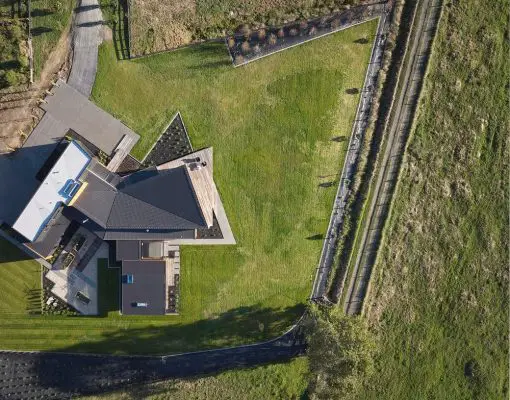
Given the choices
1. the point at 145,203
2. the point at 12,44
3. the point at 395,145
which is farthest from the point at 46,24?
the point at 395,145

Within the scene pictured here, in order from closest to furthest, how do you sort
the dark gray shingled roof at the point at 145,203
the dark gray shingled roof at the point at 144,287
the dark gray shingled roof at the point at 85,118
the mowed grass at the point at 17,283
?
the dark gray shingled roof at the point at 145,203 → the dark gray shingled roof at the point at 144,287 → the dark gray shingled roof at the point at 85,118 → the mowed grass at the point at 17,283

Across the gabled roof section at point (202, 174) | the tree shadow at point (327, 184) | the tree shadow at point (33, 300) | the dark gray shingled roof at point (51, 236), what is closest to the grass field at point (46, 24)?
the dark gray shingled roof at point (51, 236)

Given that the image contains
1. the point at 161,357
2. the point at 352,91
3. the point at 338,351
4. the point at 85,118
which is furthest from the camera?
the point at 161,357

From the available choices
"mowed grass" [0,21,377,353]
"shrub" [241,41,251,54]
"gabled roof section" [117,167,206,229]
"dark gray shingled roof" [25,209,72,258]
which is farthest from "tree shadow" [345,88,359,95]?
"dark gray shingled roof" [25,209,72,258]

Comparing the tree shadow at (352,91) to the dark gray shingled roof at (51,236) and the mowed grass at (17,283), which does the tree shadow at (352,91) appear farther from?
the mowed grass at (17,283)

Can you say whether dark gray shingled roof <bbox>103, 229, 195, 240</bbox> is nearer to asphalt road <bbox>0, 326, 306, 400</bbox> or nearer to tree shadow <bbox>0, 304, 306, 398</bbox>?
tree shadow <bbox>0, 304, 306, 398</bbox>

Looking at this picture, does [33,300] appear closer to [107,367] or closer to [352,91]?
[107,367]
